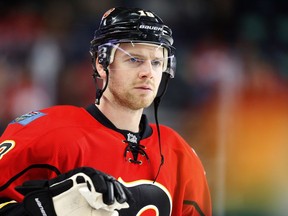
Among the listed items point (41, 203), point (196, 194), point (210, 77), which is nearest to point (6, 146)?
point (41, 203)

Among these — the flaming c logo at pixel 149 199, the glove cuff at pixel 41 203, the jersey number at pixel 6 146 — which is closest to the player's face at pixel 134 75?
the flaming c logo at pixel 149 199

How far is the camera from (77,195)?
186 cm

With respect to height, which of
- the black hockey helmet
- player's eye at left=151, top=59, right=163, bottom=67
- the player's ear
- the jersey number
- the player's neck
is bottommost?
the jersey number

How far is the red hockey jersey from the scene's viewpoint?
2.10 m

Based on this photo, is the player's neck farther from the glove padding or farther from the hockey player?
the glove padding

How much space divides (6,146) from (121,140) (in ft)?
1.40

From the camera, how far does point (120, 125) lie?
2381 mm

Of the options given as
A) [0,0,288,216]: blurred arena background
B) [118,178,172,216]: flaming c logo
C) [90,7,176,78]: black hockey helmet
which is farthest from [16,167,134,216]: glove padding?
[0,0,288,216]: blurred arena background

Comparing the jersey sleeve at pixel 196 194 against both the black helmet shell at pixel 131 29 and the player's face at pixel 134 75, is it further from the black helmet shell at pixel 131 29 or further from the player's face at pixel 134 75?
the black helmet shell at pixel 131 29

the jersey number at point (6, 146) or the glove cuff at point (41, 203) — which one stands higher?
the jersey number at point (6, 146)

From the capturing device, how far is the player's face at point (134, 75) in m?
2.30

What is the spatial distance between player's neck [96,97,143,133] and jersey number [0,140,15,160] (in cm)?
39

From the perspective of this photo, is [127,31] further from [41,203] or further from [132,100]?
[41,203]

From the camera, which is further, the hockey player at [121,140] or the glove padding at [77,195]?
the hockey player at [121,140]
